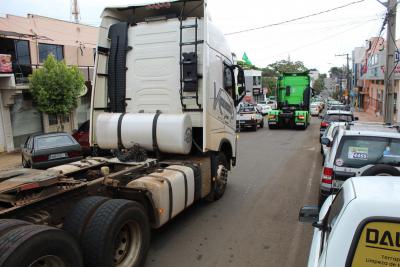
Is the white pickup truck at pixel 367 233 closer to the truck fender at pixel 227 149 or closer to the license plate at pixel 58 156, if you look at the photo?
the truck fender at pixel 227 149

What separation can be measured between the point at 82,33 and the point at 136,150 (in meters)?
21.1

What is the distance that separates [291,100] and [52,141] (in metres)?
19.5

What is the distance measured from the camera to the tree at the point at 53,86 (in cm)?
1823

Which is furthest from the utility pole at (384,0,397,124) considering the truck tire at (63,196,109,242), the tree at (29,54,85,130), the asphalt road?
the tree at (29,54,85,130)

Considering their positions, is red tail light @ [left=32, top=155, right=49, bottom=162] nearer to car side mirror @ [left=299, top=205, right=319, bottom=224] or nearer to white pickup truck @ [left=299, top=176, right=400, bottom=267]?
car side mirror @ [left=299, top=205, right=319, bottom=224]

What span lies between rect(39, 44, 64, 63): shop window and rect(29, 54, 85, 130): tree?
3869 mm

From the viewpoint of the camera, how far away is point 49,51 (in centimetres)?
2266

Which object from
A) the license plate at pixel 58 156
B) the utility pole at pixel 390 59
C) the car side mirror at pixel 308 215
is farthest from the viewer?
the utility pole at pixel 390 59

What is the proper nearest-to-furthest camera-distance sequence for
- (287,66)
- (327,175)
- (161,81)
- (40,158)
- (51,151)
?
(327,175) → (161,81) → (40,158) → (51,151) → (287,66)

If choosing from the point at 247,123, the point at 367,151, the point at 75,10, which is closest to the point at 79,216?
the point at 367,151

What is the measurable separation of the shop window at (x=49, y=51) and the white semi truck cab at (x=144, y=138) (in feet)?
52.7

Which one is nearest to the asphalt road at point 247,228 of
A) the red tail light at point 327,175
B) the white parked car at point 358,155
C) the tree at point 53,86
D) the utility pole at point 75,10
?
the red tail light at point 327,175

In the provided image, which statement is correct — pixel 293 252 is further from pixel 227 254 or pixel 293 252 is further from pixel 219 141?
pixel 219 141

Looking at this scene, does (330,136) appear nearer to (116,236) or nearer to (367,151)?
(367,151)
